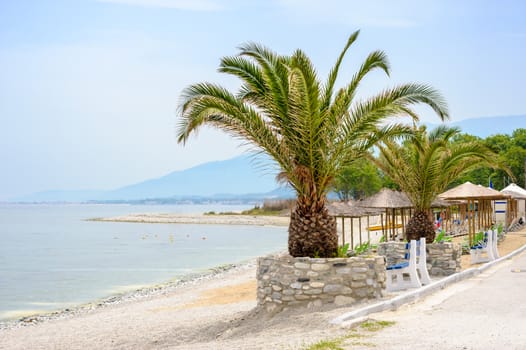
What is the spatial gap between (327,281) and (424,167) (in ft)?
24.5

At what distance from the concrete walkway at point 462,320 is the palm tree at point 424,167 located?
4.50m

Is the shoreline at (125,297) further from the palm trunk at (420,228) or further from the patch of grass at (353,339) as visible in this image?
the patch of grass at (353,339)

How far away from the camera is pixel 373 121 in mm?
12445

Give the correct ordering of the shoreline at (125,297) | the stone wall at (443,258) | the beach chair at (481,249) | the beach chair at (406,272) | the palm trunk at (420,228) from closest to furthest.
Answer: the beach chair at (406,272) < the stone wall at (443,258) < the palm trunk at (420,228) < the beach chair at (481,249) < the shoreline at (125,297)

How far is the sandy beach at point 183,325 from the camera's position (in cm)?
924

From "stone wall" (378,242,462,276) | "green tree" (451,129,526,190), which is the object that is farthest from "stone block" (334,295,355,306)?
"green tree" (451,129,526,190)

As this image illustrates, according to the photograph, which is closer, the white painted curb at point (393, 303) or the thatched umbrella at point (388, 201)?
the white painted curb at point (393, 303)

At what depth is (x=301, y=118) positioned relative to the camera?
1176 centimetres

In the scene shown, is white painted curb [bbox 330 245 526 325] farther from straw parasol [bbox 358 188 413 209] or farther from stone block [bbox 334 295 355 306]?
straw parasol [bbox 358 188 413 209]

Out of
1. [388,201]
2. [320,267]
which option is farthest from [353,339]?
[388,201]

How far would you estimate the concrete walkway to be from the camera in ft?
24.8

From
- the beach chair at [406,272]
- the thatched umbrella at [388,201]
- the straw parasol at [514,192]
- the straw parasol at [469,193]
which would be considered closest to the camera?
the beach chair at [406,272]

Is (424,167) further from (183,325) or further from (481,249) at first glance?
(183,325)

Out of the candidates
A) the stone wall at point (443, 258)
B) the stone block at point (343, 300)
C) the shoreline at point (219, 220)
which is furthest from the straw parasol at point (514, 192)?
the shoreline at point (219, 220)
